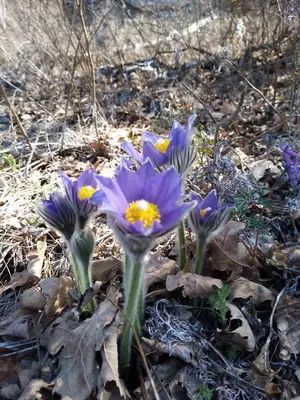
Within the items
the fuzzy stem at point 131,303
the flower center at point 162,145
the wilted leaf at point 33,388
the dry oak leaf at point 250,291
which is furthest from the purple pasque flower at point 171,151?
the wilted leaf at point 33,388

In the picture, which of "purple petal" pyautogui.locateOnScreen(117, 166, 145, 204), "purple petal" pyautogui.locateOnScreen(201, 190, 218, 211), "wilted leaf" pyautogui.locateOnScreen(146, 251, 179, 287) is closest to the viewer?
"purple petal" pyautogui.locateOnScreen(117, 166, 145, 204)

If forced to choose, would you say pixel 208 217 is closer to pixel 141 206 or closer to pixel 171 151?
pixel 171 151

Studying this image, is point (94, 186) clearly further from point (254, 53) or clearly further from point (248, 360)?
point (254, 53)

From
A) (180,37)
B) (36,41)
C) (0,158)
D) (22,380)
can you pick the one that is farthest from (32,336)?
(180,37)

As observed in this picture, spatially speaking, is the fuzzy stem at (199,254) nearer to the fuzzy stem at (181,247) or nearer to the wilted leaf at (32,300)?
the fuzzy stem at (181,247)

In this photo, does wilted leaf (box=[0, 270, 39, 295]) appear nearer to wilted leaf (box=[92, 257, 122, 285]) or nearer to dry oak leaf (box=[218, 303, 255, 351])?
wilted leaf (box=[92, 257, 122, 285])

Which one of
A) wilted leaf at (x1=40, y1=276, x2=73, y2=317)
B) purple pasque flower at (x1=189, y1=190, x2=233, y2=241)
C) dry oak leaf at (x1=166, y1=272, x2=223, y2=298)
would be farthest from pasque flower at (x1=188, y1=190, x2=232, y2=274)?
wilted leaf at (x1=40, y1=276, x2=73, y2=317)
